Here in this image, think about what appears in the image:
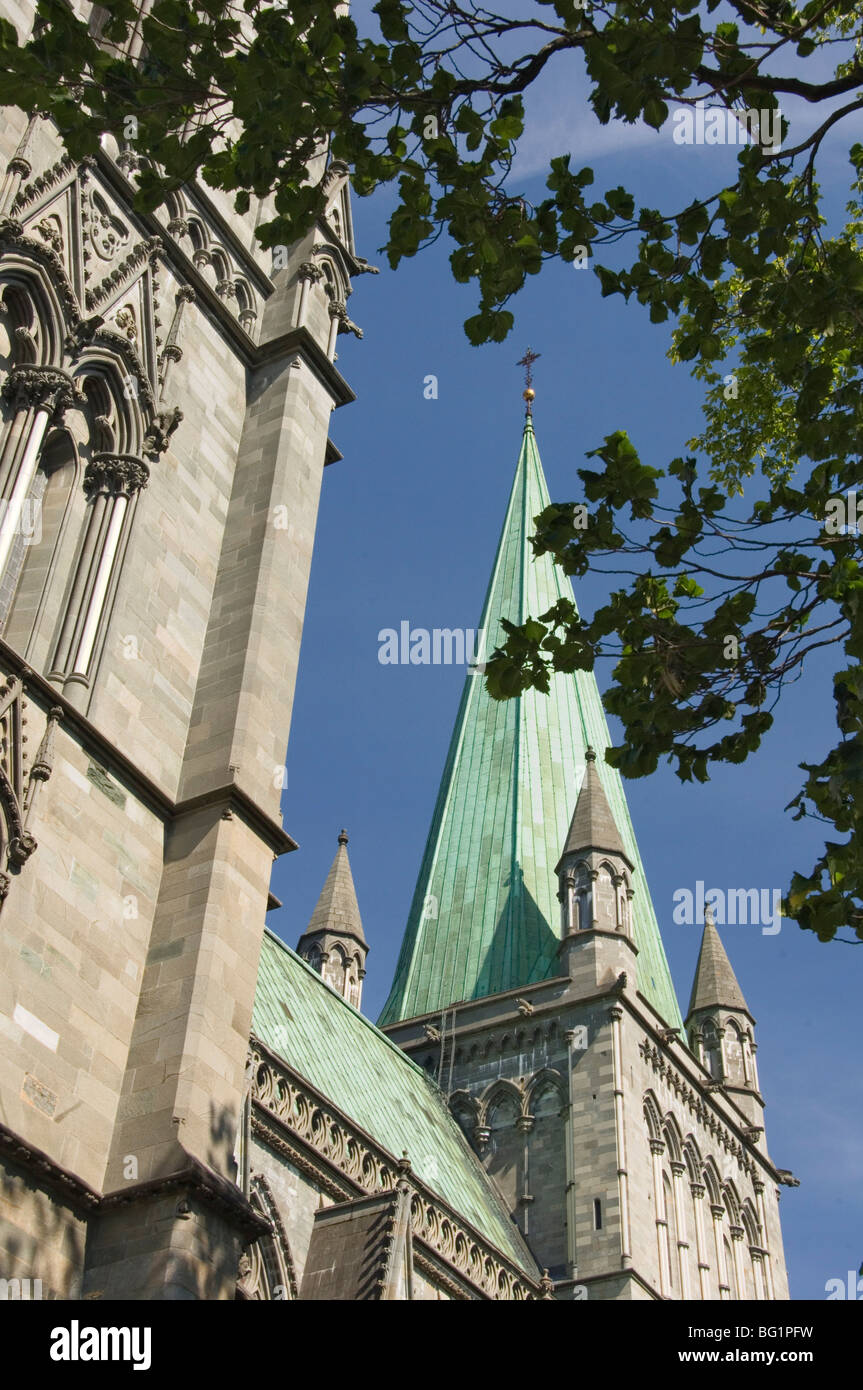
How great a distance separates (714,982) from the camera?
48.6 m

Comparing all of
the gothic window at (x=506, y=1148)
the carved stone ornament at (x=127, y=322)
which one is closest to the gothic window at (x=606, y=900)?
the gothic window at (x=506, y=1148)

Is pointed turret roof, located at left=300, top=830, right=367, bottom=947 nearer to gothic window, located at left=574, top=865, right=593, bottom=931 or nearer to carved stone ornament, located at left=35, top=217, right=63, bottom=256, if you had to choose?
gothic window, located at left=574, top=865, right=593, bottom=931

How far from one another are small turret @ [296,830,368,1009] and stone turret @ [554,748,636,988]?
5.73 metres

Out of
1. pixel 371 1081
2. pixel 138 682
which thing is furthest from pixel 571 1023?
pixel 138 682

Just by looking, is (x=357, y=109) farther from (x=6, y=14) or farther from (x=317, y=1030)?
(x=317, y=1030)

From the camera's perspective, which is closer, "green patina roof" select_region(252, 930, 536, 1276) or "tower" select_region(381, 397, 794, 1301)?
"green patina roof" select_region(252, 930, 536, 1276)

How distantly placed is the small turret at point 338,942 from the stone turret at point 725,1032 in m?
10.1

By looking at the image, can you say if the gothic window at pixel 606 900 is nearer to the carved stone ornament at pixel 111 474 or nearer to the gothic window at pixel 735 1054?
the gothic window at pixel 735 1054

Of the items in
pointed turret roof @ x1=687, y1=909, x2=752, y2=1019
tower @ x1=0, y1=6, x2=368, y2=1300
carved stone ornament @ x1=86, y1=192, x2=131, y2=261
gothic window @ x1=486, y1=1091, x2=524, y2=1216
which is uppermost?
pointed turret roof @ x1=687, y1=909, x2=752, y2=1019

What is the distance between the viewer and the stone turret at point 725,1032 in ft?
153

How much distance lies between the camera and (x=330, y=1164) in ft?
85.8

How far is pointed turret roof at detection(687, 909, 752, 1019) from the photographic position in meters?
47.9

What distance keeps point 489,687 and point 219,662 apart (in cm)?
457

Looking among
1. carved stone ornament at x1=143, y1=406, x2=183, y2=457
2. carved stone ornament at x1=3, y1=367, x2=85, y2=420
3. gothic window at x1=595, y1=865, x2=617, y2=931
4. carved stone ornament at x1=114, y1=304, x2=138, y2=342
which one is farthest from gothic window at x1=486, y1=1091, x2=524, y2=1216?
carved stone ornament at x1=3, y1=367, x2=85, y2=420
